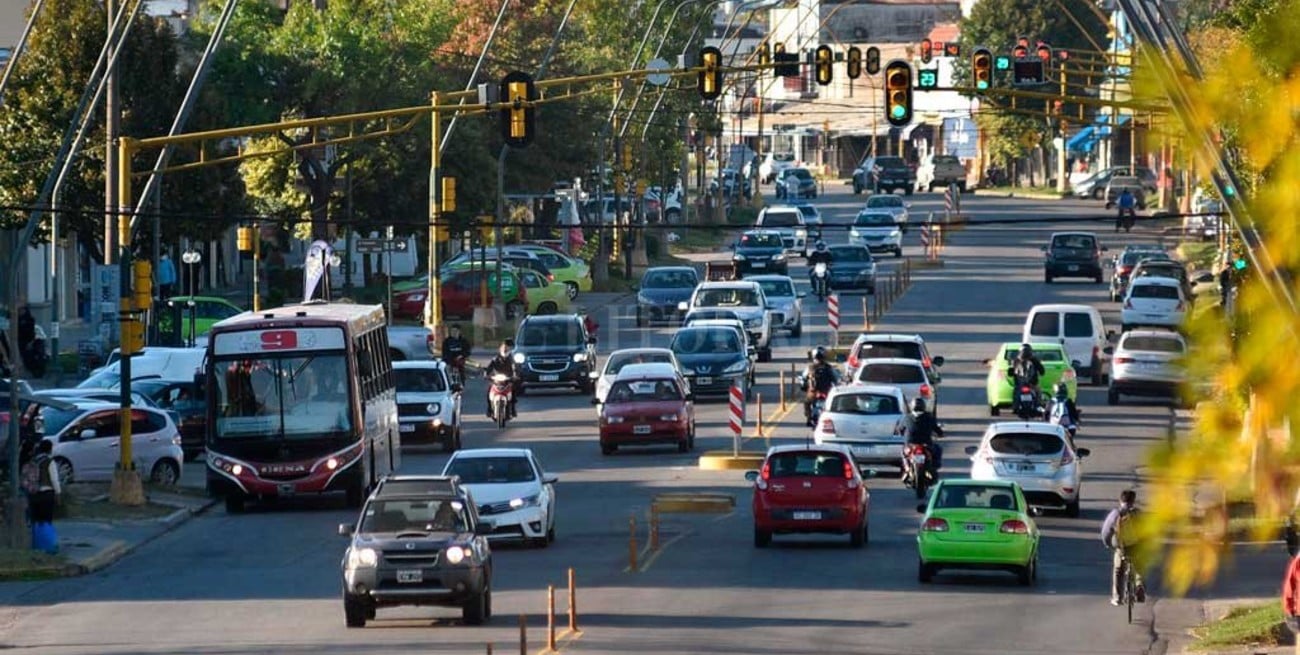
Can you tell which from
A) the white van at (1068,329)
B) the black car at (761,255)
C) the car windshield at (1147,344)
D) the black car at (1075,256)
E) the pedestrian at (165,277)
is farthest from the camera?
the black car at (761,255)

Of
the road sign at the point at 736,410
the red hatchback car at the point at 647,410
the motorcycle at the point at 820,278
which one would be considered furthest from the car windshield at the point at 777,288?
the road sign at the point at 736,410

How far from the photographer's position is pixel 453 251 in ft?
328

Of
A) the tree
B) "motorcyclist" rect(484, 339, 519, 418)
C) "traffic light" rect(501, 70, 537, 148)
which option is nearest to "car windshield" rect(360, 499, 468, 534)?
"traffic light" rect(501, 70, 537, 148)

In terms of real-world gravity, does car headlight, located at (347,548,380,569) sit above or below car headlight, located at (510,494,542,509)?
above

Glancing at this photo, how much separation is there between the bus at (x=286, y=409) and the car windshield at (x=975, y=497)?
10778mm

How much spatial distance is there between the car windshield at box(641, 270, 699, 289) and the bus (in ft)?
110

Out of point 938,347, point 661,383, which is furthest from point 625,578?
point 938,347

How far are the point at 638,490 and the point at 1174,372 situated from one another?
3182cm

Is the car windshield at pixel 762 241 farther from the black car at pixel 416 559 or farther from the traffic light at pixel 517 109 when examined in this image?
the black car at pixel 416 559

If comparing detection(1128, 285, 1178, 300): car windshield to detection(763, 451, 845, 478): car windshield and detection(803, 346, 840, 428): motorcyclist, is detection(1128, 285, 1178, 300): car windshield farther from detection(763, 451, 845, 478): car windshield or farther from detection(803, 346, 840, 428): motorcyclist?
detection(763, 451, 845, 478): car windshield

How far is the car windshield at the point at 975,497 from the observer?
93.9 feet

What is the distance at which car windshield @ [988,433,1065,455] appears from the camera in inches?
1393

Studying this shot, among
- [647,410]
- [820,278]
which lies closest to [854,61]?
[647,410]

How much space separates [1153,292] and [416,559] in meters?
40.6
